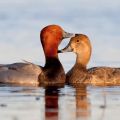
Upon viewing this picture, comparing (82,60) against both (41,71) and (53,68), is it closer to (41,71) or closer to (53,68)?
(53,68)

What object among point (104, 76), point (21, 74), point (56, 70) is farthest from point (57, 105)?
point (104, 76)

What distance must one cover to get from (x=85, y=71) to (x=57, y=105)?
23.7 ft

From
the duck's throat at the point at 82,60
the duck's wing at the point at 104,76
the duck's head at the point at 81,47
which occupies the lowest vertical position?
the duck's wing at the point at 104,76

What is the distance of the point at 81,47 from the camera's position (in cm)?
1800

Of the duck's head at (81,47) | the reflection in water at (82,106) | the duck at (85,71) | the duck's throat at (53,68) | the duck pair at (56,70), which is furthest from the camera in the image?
the duck's head at (81,47)

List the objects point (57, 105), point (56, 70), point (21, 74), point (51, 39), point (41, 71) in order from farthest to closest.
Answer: point (51, 39), point (56, 70), point (41, 71), point (21, 74), point (57, 105)

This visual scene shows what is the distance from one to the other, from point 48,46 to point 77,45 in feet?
3.74

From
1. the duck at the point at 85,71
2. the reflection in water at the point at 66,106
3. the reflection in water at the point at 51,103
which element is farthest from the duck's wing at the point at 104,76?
the reflection in water at the point at 66,106

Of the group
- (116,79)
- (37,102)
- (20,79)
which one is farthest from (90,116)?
(116,79)

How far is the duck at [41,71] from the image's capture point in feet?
52.9

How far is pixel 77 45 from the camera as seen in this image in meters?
17.9

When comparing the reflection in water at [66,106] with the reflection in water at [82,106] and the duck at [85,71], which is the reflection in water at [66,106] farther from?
the duck at [85,71]

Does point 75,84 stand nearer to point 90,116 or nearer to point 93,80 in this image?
point 93,80

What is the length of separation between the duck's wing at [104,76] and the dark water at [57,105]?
3.62 meters
